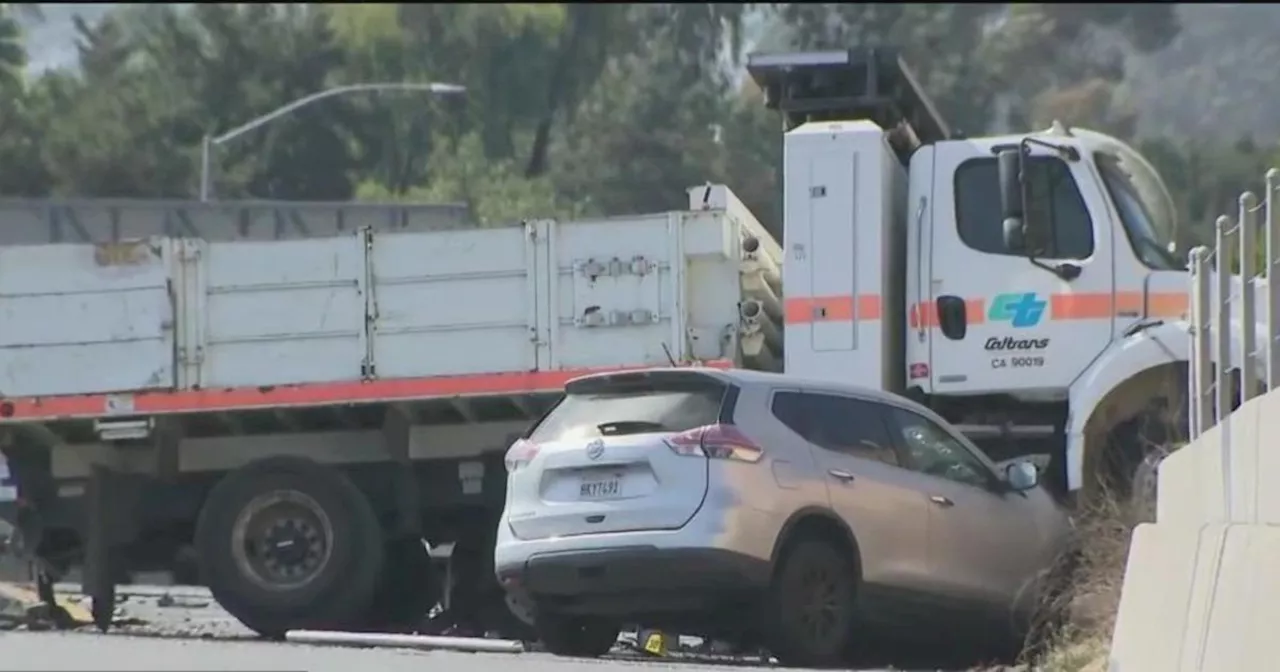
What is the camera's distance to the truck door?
1491 centimetres

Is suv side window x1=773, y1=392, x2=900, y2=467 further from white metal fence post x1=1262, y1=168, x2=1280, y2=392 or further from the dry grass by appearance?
white metal fence post x1=1262, y1=168, x2=1280, y2=392

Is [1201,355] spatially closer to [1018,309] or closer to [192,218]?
[1018,309]

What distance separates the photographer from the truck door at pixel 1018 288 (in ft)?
48.9

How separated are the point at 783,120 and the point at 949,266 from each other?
6.34ft

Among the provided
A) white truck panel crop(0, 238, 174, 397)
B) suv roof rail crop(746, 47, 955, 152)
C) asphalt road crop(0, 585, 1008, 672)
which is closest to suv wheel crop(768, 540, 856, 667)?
asphalt road crop(0, 585, 1008, 672)

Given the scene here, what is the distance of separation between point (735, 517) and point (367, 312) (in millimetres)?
4082

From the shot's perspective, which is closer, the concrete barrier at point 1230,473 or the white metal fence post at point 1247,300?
the concrete barrier at point 1230,473

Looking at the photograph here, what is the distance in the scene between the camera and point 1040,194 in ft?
49.4

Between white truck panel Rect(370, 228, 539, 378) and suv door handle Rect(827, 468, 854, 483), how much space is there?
9.48ft

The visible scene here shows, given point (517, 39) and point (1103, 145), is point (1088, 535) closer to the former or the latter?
point (1103, 145)

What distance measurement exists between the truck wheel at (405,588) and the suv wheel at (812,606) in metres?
3.98

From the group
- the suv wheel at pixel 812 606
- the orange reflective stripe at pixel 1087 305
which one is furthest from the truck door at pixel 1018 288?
the suv wheel at pixel 812 606

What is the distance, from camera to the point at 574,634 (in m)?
12.9

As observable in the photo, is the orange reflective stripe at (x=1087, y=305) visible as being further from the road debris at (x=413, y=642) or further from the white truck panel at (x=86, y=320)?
the white truck panel at (x=86, y=320)
